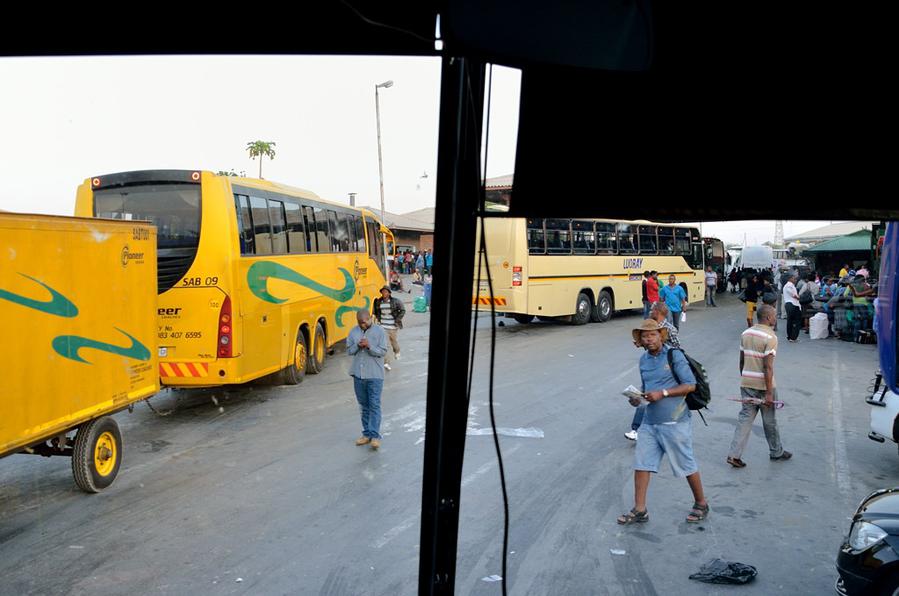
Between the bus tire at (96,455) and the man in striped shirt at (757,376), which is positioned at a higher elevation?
the man in striped shirt at (757,376)

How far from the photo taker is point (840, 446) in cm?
854

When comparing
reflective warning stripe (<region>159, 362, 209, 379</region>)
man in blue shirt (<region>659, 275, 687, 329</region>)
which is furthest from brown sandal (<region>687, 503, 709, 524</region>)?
man in blue shirt (<region>659, 275, 687, 329</region>)

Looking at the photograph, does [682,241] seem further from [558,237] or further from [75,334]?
[75,334]

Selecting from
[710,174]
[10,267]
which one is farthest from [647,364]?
[10,267]

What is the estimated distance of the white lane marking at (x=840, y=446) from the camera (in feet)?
23.3

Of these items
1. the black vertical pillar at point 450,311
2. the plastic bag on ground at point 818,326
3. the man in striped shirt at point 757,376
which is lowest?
the plastic bag on ground at point 818,326

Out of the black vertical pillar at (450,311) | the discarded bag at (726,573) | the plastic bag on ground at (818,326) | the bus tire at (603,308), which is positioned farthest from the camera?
the bus tire at (603,308)

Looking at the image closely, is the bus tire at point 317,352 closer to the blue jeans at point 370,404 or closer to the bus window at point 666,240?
the blue jeans at point 370,404

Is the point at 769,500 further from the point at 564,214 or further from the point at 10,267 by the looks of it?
the point at 10,267

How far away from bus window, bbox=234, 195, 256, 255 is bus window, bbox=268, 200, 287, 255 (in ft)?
2.67

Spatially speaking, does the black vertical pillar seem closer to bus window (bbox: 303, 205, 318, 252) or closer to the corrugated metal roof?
bus window (bbox: 303, 205, 318, 252)

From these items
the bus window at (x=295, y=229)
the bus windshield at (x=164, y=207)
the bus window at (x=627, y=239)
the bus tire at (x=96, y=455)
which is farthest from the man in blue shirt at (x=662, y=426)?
the bus window at (x=627, y=239)

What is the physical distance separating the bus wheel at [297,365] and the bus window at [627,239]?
1361cm

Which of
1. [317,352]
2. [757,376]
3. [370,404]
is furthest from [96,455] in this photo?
[317,352]
